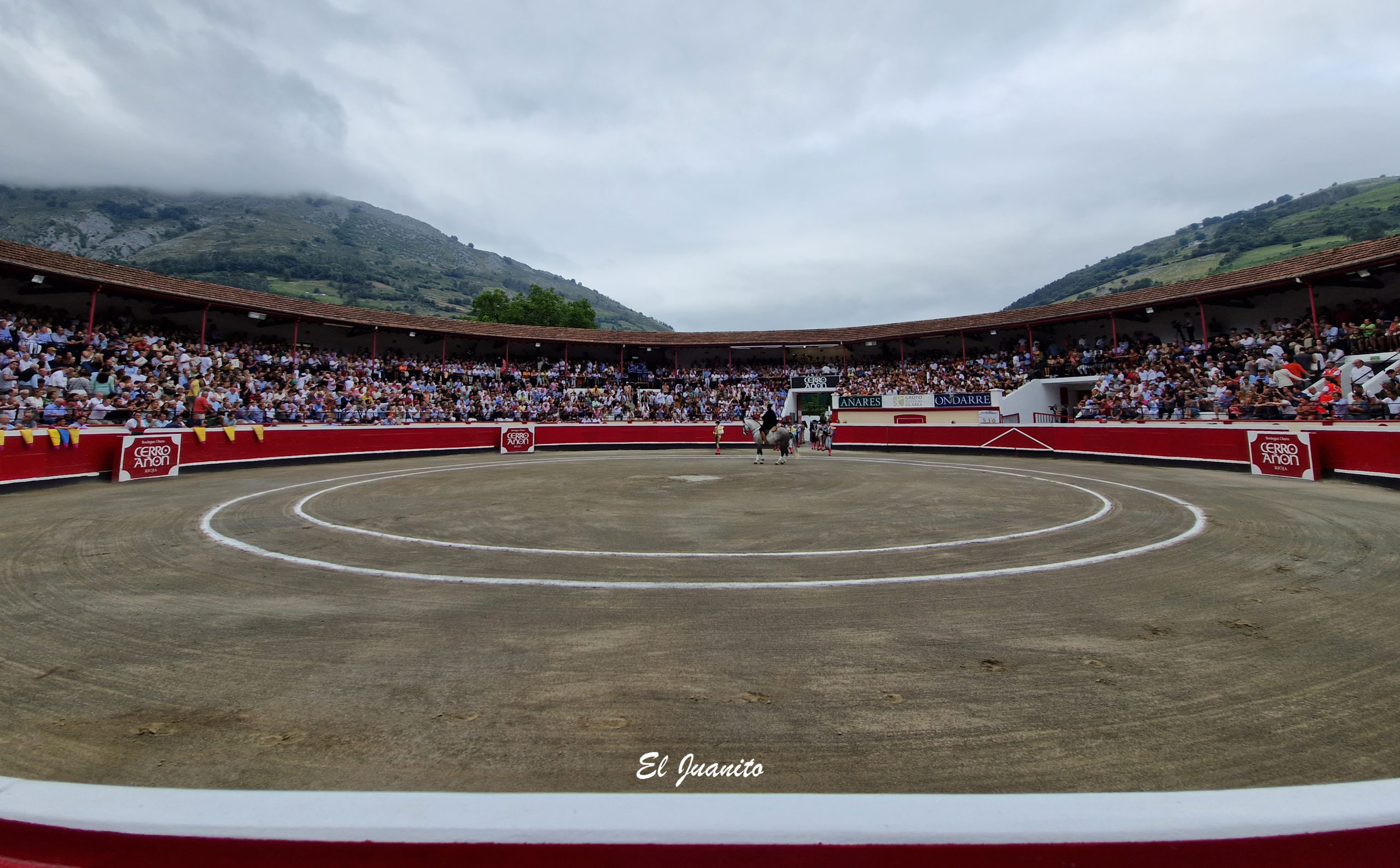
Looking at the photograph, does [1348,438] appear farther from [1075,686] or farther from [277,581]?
[277,581]

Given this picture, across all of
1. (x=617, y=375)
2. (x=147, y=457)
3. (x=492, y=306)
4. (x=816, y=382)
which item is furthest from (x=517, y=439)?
(x=492, y=306)

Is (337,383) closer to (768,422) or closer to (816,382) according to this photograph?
(768,422)

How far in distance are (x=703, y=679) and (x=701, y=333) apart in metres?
42.3

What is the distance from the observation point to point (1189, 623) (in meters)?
4.18

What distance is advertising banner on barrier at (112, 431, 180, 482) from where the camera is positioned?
49.1ft

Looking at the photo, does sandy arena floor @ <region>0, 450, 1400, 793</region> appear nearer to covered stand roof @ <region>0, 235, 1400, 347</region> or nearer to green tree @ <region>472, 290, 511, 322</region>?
covered stand roof @ <region>0, 235, 1400, 347</region>


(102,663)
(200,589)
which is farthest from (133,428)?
(102,663)

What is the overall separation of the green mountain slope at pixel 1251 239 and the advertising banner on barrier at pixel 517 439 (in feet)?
329

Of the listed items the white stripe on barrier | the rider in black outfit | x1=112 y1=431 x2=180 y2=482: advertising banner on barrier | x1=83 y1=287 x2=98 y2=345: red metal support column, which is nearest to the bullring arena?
the white stripe on barrier

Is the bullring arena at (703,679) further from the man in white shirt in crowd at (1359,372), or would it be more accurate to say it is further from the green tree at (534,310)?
the green tree at (534,310)

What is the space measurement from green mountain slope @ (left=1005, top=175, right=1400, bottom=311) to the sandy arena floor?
106 m

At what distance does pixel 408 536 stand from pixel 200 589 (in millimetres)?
2425

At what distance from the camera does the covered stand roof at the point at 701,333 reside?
22.1 m

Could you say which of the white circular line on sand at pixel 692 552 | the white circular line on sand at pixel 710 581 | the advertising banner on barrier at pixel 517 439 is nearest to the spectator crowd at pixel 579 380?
the advertising banner on barrier at pixel 517 439
